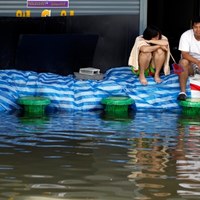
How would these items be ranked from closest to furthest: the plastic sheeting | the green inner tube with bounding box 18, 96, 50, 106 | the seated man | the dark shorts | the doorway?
the green inner tube with bounding box 18, 96, 50, 106
the plastic sheeting
the seated man
the dark shorts
the doorway

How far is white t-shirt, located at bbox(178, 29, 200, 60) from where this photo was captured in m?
9.16

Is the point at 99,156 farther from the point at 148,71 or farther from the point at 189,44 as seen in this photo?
the point at 189,44

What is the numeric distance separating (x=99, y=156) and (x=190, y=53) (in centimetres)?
318

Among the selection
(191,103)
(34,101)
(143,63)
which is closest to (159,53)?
(143,63)

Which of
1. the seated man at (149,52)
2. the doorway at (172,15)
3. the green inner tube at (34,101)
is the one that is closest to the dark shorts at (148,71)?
the seated man at (149,52)

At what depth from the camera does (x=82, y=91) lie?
8.99 metres

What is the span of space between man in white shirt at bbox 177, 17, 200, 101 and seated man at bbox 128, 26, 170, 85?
223mm

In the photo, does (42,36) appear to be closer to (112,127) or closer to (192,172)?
(112,127)

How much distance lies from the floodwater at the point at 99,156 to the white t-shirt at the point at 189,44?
995mm

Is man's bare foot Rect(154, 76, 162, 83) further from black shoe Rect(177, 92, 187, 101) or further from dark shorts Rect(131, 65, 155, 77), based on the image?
black shoe Rect(177, 92, 187, 101)

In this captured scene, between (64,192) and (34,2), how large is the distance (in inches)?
204

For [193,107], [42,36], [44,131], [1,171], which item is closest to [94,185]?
[1,171]

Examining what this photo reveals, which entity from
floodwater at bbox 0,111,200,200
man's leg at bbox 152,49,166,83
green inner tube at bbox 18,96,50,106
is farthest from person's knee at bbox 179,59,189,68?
green inner tube at bbox 18,96,50,106

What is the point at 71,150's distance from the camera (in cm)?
674
